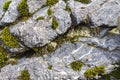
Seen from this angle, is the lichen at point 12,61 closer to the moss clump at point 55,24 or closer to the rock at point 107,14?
the moss clump at point 55,24

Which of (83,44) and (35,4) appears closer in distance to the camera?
(83,44)

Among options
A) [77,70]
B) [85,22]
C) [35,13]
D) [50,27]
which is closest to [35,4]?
[35,13]

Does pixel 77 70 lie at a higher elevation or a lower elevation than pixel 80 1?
lower

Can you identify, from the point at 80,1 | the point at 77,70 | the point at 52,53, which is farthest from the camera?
the point at 80,1

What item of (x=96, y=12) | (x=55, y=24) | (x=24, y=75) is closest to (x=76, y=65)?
(x=55, y=24)

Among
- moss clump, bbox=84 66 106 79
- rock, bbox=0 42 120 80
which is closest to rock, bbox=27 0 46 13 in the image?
rock, bbox=0 42 120 80

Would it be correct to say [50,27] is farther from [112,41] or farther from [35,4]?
[112,41]
